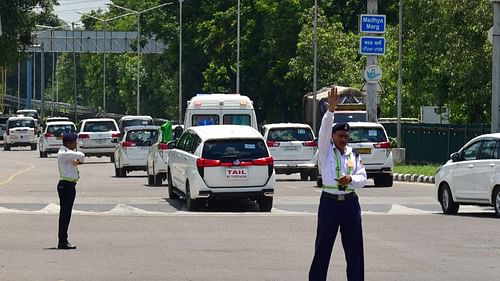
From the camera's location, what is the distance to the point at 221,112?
121 feet

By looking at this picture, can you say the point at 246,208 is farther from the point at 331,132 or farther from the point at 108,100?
the point at 108,100

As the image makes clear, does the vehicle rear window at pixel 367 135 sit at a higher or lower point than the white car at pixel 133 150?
higher

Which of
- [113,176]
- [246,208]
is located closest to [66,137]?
[246,208]

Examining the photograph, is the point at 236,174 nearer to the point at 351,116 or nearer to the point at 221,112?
the point at 221,112

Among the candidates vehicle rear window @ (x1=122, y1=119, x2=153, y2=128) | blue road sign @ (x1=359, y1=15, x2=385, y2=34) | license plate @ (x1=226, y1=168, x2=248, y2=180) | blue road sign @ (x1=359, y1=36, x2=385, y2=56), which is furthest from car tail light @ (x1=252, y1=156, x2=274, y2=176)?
vehicle rear window @ (x1=122, y1=119, x2=153, y2=128)

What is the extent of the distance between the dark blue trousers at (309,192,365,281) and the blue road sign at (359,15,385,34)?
33523 millimetres

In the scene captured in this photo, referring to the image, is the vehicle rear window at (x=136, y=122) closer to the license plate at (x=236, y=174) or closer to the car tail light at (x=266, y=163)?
the car tail light at (x=266, y=163)

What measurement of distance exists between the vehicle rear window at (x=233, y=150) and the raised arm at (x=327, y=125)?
13245 millimetres

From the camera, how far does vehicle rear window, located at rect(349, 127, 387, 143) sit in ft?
122

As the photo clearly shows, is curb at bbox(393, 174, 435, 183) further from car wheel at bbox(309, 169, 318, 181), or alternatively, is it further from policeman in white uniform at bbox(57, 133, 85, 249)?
policeman in white uniform at bbox(57, 133, 85, 249)

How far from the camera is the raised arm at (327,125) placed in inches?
511

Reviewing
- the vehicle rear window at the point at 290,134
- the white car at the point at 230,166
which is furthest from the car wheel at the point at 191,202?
the vehicle rear window at the point at 290,134

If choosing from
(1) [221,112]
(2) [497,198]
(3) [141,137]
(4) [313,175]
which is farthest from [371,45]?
(2) [497,198]

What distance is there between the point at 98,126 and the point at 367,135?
21.3 meters
